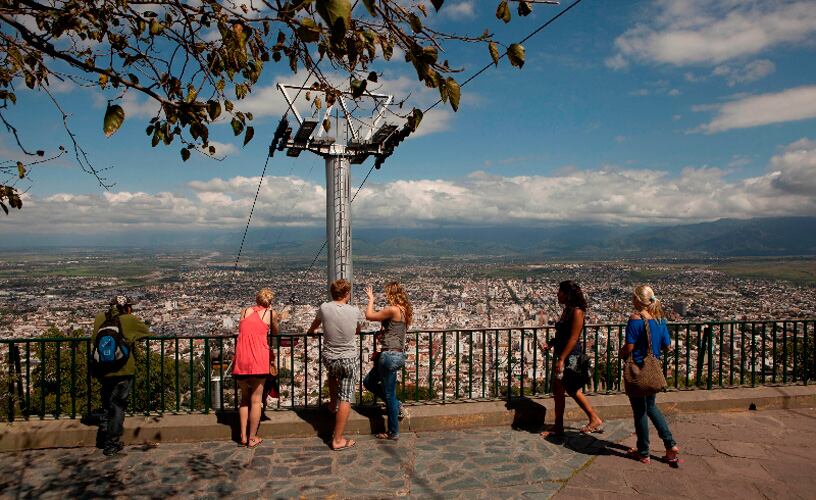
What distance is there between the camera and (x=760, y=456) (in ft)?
16.2

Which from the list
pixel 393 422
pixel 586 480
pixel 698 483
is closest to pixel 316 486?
pixel 393 422

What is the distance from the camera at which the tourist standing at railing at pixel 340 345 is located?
16.8 ft

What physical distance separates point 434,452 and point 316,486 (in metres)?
1.29

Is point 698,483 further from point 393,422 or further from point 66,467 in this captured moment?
point 66,467

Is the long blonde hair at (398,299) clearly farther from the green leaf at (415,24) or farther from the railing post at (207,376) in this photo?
the green leaf at (415,24)

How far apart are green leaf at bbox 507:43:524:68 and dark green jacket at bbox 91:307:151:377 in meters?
4.71

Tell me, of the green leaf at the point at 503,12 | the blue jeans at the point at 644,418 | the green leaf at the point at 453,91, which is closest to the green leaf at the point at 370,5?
the green leaf at the point at 453,91

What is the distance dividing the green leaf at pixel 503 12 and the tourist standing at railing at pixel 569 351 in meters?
3.14

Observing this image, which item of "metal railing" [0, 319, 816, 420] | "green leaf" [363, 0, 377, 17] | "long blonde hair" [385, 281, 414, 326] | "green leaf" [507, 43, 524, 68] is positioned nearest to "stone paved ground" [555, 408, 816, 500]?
"metal railing" [0, 319, 816, 420]

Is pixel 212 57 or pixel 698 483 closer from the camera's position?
pixel 212 57

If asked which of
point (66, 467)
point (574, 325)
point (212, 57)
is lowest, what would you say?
point (66, 467)

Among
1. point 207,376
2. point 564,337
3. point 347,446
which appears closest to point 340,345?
point 347,446

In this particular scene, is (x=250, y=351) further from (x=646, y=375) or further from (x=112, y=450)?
(x=646, y=375)

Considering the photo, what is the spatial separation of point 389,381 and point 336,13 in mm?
4410
